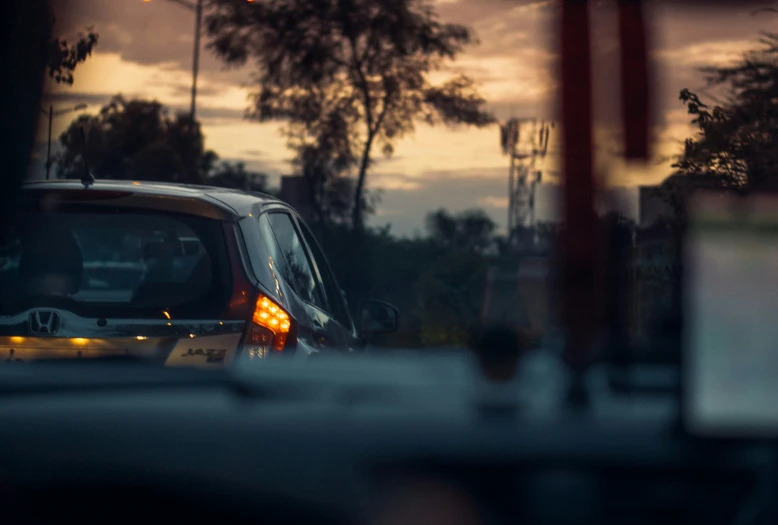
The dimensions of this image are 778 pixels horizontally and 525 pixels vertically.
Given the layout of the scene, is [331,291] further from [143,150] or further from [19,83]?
[19,83]

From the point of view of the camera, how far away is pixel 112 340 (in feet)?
11.5

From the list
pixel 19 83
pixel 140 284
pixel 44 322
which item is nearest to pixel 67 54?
pixel 19 83

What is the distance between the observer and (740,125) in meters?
2.54

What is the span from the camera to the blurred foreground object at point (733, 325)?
1271 millimetres

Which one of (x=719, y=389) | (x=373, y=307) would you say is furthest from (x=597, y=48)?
(x=373, y=307)

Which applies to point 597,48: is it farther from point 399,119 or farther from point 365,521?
point 365,521

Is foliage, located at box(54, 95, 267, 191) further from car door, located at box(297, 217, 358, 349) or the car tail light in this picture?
car door, located at box(297, 217, 358, 349)

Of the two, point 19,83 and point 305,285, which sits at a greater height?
point 19,83

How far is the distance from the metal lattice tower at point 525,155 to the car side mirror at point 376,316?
203cm

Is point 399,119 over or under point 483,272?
over

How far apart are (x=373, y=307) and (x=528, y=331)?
9.69ft

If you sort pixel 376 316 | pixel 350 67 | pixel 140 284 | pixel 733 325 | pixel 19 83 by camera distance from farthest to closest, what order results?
pixel 376 316 < pixel 140 284 < pixel 19 83 < pixel 350 67 < pixel 733 325

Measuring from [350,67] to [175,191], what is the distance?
131 centimetres

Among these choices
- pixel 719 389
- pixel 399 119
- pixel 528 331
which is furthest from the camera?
pixel 399 119
